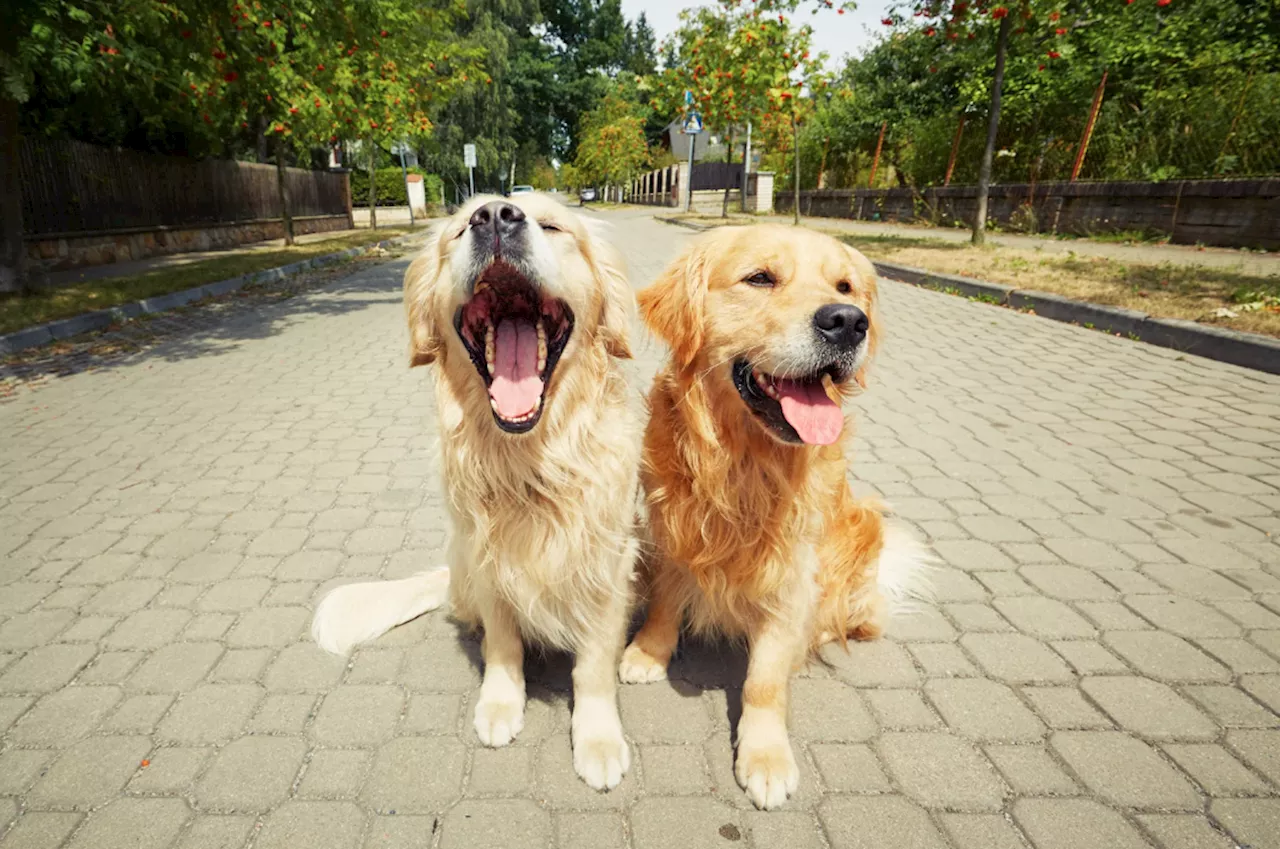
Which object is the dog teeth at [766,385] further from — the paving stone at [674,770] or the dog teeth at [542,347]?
the paving stone at [674,770]

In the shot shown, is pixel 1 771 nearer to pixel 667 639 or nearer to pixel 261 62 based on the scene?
pixel 667 639

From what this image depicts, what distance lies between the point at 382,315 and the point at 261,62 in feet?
13.0

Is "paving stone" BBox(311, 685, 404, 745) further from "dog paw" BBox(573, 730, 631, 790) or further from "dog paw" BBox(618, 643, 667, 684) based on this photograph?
"dog paw" BBox(618, 643, 667, 684)

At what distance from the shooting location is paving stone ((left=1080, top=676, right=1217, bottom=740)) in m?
2.14

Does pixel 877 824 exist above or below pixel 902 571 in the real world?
below

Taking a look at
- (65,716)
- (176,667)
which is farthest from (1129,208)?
(65,716)

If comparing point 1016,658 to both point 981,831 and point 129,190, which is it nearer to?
point 981,831

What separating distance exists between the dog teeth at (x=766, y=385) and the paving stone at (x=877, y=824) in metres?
1.26

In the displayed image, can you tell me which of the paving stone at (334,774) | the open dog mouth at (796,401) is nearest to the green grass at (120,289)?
the paving stone at (334,774)

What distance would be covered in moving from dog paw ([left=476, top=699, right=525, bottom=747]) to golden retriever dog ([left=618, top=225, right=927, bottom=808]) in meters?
0.44

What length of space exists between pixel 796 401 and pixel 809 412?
0.18 ft

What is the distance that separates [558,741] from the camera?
2135 millimetres

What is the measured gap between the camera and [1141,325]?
6965 mm

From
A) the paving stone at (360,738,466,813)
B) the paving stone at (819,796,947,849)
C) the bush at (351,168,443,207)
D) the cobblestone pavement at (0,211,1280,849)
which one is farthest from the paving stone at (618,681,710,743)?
the bush at (351,168,443,207)
